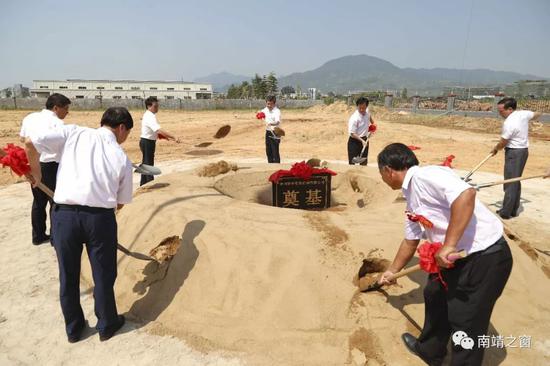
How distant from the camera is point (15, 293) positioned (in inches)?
123

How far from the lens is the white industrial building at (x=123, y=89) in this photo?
4291 centimetres

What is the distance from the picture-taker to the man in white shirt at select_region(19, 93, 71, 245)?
11.1ft

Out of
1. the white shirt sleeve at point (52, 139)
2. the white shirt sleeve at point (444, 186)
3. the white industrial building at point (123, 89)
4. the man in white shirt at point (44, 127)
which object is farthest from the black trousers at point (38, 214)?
the white industrial building at point (123, 89)

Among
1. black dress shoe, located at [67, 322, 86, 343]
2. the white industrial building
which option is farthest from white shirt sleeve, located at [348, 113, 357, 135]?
the white industrial building

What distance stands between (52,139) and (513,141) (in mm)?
5306

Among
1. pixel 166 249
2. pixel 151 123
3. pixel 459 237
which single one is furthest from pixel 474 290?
pixel 151 123

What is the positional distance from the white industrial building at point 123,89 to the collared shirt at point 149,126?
39.3 m

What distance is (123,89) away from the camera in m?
49.2

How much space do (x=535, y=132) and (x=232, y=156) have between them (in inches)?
486

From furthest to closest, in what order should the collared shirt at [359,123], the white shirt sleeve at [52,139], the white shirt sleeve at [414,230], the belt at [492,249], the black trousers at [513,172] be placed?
the collared shirt at [359,123] < the black trousers at [513,172] < the white shirt sleeve at [52,139] < the white shirt sleeve at [414,230] < the belt at [492,249]

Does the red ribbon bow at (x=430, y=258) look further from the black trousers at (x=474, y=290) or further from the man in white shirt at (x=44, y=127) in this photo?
the man in white shirt at (x=44, y=127)

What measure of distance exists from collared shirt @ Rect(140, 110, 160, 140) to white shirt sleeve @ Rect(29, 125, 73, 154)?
10.5ft

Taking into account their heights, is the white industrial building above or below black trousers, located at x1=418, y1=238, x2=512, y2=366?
above

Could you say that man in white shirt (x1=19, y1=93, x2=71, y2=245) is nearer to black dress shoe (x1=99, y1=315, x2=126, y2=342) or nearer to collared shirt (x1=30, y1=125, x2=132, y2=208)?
collared shirt (x1=30, y1=125, x2=132, y2=208)
